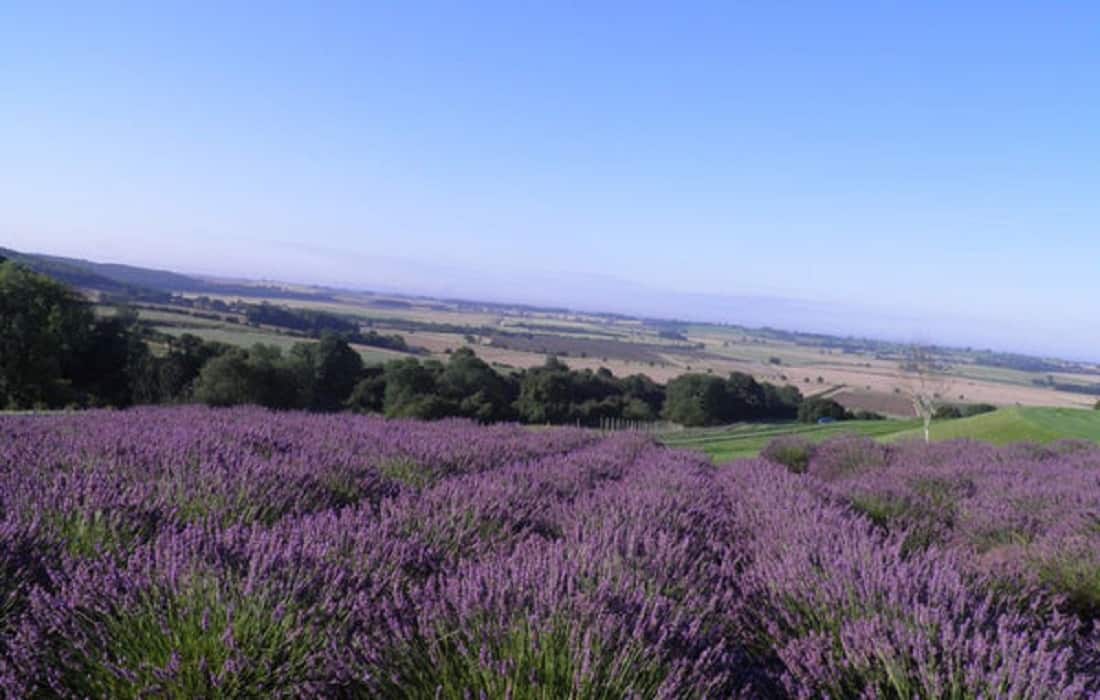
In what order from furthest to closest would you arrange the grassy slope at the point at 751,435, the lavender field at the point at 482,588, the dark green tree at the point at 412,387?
the dark green tree at the point at 412,387, the grassy slope at the point at 751,435, the lavender field at the point at 482,588

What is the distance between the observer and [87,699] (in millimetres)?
1948

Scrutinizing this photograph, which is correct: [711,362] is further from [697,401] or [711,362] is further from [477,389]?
[477,389]

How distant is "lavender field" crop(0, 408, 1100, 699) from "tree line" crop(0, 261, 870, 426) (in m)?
17.5

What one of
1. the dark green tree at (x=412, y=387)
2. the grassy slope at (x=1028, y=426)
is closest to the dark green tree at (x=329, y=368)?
the dark green tree at (x=412, y=387)

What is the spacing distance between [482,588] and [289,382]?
105ft

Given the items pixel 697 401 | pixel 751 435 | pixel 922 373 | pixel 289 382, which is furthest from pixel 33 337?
pixel 697 401

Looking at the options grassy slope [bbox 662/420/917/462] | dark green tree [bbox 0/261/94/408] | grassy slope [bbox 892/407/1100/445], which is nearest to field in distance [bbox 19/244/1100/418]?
grassy slope [bbox 662/420/917/462]

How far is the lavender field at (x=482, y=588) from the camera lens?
6.86 feet

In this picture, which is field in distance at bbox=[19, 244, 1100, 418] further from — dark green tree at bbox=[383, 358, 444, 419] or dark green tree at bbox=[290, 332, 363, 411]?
dark green tree at bbox=[383, 358, 444, 419]

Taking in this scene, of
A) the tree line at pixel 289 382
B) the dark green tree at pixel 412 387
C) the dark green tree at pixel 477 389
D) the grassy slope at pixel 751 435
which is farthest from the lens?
the dark green tree at pixel 477 389

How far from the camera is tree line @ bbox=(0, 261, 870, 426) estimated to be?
88.4ft

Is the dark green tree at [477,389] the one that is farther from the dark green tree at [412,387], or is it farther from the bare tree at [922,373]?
the bare tree at [922,373]

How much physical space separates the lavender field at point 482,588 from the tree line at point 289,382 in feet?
57.3

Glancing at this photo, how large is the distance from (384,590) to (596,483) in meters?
3.25
